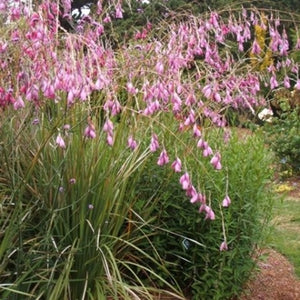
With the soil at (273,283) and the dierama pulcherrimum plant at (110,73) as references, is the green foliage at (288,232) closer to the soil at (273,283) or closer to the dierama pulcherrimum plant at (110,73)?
the soil at (273,283)

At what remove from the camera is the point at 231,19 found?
12.0 feet

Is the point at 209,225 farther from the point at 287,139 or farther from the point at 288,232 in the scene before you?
the point at 287,139

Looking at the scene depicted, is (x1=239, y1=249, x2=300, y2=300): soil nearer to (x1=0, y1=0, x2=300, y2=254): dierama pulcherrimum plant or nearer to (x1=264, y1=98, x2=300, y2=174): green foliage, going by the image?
(x1=0, y1=0, x2=300, y2=254): dierama pulcherrimum plant

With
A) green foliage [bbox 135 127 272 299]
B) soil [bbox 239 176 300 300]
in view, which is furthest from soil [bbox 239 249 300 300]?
green foliage [bbox 135 127 272 299]

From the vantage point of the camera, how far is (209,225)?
144 inches

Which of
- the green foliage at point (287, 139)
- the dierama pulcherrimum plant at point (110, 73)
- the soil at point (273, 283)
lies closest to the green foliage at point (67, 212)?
the dierama pulcherrimum plant at point (110, 73)

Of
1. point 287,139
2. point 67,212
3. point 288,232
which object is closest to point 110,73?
point 67,212

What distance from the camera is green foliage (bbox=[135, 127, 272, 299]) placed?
11.9 feet

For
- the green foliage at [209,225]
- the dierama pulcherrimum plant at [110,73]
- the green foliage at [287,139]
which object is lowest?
the green foliage at [287,139]

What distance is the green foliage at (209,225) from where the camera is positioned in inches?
142

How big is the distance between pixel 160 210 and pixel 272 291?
3.75ft

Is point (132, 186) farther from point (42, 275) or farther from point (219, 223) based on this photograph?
point (42, 275)

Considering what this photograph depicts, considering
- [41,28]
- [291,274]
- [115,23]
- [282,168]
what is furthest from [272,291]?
[115,23]

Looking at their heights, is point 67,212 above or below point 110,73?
below
